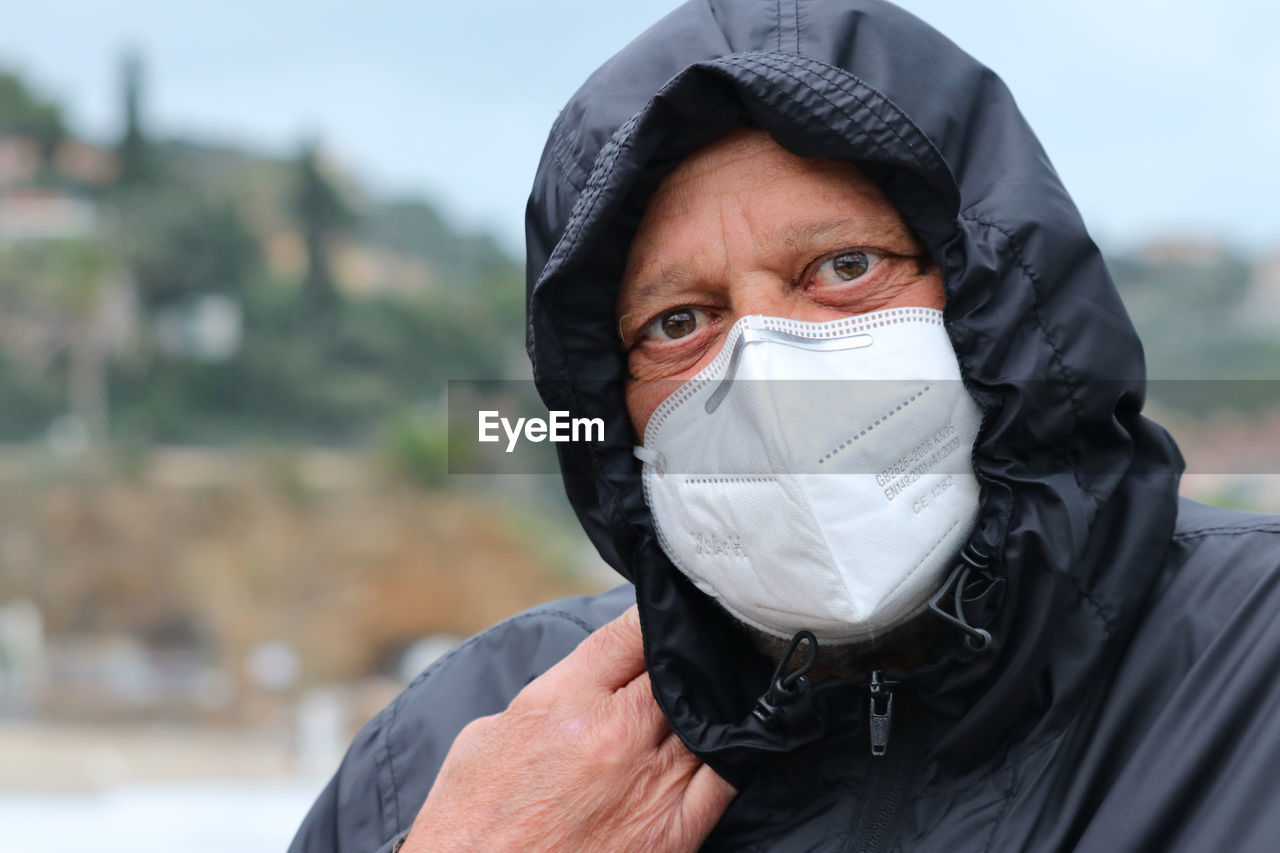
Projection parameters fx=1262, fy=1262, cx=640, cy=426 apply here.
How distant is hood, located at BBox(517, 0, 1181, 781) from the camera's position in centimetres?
171

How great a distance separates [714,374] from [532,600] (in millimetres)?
32095

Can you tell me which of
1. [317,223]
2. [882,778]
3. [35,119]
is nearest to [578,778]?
[882,778]

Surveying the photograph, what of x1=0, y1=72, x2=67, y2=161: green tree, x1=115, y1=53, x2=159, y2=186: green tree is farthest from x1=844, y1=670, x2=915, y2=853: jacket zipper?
x1=0, y1=72, x2=67, y2=161: green tree

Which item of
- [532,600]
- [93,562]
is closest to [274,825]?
[532,600]

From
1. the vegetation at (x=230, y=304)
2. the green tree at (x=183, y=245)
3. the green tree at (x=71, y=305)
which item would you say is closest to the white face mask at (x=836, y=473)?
the vegetation at (x=230, y=304)

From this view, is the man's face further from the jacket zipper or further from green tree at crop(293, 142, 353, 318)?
green tree at crop(293, 142, 353, 318)

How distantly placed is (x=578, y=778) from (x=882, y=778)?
0.43 meters

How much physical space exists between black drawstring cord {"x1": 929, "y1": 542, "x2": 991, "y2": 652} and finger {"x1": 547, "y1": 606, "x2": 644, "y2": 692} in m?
0.46

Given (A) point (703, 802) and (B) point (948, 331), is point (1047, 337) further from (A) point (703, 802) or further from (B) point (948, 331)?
(A) point (703, 802)

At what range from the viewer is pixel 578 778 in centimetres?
180

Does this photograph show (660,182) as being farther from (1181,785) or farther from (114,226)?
(114,226)

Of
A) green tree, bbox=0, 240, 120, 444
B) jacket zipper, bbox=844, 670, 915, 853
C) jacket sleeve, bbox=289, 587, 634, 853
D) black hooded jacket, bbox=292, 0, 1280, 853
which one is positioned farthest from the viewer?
green tree, bbox=0, 240, 120, 444

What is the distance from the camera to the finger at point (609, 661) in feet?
6.28

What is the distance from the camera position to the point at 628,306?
2.02 metres
